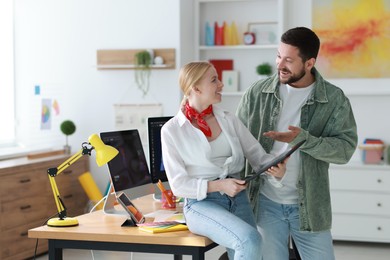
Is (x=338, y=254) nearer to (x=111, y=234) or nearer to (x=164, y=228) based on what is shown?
(x=164, y=228)

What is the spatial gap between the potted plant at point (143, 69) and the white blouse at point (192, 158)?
3.07 metres

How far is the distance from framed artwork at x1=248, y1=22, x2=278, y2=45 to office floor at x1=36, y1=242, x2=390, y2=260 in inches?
73.1

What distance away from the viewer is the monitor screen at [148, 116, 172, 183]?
154 inches

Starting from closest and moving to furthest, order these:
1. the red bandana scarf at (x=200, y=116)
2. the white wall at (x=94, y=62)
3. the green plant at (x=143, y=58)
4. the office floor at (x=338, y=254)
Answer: the red bandana scarf at (x=200, y=116) → the office floor at (x=338, y=254) → the green plant at (x=143, y=58) → the white wall at (x=94, y=62)

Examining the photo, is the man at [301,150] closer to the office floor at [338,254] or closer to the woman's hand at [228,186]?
the woman's hand at [228,186]

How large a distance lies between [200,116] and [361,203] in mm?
3266

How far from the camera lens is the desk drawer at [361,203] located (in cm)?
592

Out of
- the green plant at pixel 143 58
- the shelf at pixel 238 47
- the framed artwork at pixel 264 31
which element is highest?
the framed artwork at pixel 264 31

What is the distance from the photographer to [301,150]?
3080 mm

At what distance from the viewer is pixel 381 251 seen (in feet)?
19.3

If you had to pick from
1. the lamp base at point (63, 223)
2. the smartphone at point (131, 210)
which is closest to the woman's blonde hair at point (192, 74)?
the smartphone at point (131, 210)

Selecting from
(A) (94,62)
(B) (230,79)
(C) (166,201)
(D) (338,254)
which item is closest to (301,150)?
(C) (166,201)

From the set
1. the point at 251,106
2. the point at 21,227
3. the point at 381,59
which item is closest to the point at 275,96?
the point at 251,106

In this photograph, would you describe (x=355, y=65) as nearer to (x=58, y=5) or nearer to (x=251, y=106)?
(x=58, y=5)
